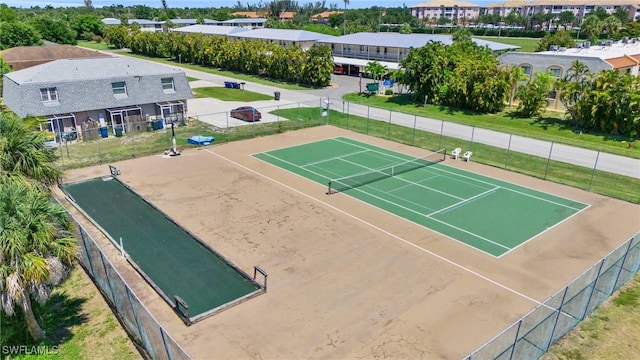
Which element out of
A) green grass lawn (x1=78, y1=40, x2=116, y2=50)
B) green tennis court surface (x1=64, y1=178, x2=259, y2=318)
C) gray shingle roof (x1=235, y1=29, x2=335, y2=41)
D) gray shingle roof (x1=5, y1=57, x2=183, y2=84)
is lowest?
green tennis court surface (x1=64, y1=178, x2=259, y2=318)

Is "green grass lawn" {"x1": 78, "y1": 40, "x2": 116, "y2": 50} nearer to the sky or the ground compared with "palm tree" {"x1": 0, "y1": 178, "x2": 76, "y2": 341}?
nearer to the ground

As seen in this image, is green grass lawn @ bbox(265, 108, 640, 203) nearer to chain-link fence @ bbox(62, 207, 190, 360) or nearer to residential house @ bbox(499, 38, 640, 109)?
residential house @ bbox(499, 38, 640, 109)

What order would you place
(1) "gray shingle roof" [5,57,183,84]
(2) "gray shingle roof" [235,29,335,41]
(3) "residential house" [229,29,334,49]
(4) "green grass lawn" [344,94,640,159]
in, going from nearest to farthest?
(1) "gray shingle roof" [5,57,183,84] < (4) "green grass lawn" [344,94,640,159] < (3) "residential house" [229,29,334,49] < (2) "gray shingle roof" [235,29,335,41]

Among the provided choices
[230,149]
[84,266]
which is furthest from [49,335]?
[230,149]

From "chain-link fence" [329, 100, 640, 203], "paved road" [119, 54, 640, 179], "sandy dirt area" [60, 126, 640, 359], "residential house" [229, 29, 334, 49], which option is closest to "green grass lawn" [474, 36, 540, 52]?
"residential house" [229, 29, 334, 49]

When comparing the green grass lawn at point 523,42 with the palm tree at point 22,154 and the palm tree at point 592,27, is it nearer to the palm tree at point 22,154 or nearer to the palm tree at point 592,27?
the palm tree at point 592,27

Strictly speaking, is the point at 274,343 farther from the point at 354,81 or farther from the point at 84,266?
the point at 354,81
